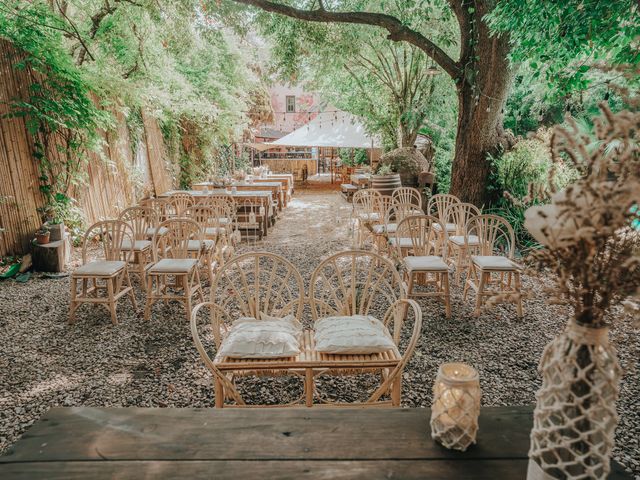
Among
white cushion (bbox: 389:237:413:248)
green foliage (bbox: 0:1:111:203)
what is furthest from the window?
white cushion (bbox: 389:237:413:248)

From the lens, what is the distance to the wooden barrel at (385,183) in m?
7.49

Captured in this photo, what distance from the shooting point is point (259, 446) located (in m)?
1.19

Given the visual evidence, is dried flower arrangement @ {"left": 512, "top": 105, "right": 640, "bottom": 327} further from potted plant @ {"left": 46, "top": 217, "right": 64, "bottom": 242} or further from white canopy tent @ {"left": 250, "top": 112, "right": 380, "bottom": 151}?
white canopy tent @ {"left": 250, "top": 112, "right": 380, "bottom": 151}

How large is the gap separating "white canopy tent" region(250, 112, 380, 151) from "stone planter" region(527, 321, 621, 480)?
1056 centimetres

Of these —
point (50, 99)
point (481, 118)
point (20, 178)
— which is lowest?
point (20, 178)

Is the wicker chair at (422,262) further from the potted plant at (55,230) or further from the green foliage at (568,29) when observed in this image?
the potted plant at (55,230)

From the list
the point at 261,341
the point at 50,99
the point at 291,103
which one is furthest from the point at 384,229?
the point at 291,103

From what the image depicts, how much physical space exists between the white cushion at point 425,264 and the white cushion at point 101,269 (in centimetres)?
251

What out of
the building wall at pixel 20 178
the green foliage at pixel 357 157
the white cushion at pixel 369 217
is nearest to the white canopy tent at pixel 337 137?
the green foliage at pixel 357 157

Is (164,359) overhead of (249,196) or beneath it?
beneath

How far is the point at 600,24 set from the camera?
3375 mm

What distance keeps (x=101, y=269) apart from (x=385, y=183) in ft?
16.8

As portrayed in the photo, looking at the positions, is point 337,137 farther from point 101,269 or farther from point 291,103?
point 291,103

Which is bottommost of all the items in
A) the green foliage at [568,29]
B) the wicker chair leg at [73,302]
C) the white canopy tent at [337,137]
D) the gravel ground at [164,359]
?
the gravel ground at [164,359]
